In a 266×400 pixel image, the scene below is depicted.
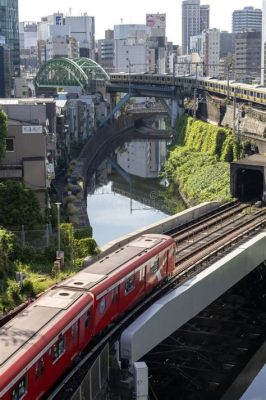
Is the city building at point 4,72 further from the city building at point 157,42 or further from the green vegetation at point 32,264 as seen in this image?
the city building at point 157,42

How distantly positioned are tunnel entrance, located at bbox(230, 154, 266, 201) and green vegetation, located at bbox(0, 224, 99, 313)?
12520 mm

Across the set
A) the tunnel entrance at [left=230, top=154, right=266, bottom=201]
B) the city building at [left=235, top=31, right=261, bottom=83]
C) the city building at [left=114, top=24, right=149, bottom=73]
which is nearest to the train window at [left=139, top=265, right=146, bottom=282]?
the tunnel entrance at [left=230, top=154, right=266, bottom=201]

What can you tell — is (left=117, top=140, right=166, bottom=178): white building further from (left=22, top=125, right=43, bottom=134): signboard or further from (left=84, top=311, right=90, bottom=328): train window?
(left=84, top=311, right=90, bottom=328): train window

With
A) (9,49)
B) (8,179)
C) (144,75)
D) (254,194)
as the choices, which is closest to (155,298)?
(8,179)

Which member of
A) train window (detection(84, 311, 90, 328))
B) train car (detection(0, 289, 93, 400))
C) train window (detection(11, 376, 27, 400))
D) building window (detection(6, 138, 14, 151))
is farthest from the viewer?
building window (detection(6, 138, 14, 151))

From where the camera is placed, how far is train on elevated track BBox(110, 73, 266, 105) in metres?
58.2

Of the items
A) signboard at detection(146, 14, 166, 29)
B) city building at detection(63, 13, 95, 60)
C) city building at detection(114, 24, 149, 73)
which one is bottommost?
city building at detection(114, 24, 149, 73)

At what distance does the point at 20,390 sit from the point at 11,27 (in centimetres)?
7848

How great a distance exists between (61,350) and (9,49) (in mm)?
73528

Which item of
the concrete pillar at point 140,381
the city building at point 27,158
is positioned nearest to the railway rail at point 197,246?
the concrete pillar at point 140,381

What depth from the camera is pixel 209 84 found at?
224ft

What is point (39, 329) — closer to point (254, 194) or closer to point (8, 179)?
point (8, 179)

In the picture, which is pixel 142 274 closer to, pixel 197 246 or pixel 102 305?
pixel 102 305

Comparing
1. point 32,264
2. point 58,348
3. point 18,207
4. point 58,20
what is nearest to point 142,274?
point 32,264
